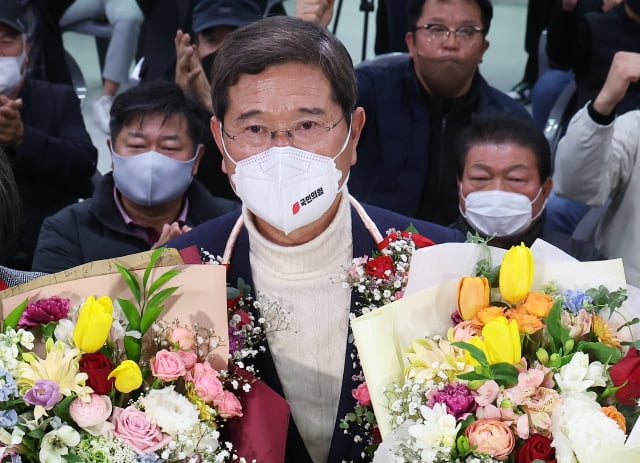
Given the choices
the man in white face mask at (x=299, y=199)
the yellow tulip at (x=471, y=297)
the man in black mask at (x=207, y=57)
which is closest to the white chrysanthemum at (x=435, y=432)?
the yellow tulip at (x=471, y=297)

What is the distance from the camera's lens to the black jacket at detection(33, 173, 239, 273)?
316 centimetres

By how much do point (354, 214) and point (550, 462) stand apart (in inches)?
31.3

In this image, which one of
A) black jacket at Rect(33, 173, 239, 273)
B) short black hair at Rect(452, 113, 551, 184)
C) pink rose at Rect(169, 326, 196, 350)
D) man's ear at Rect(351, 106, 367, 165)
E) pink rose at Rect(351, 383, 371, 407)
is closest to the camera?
pink rose at Rect(169, 326, 196, 350)

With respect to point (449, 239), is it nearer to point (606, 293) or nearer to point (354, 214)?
point (354, 214)

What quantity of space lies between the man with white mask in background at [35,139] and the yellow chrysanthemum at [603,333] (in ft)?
7.50

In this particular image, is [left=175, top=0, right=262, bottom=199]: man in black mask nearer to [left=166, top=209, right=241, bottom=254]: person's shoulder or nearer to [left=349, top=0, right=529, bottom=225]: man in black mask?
[left=349, top=0, right=529, bottom=225]: man in black mask

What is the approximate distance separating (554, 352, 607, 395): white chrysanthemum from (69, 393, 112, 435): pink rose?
2.33 feet

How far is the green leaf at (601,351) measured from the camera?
170cm

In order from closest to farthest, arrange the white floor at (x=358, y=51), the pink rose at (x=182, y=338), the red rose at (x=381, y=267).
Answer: the pink rose at (x=182, y=338) < the red rose at (x=381, y=267) < the white floor at (x=358, y=51)

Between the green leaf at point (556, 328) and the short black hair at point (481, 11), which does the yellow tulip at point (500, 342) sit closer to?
the green leaf at point (556, 328)

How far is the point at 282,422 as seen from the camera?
1.90 metres

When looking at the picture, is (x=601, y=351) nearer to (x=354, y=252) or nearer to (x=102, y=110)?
(x=354, y=252)

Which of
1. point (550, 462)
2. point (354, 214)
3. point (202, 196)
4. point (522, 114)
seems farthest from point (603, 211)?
point (550, 462)

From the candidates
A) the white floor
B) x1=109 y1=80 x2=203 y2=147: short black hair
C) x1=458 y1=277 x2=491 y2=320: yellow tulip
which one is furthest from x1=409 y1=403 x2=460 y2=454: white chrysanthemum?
the white floor
